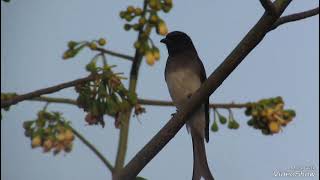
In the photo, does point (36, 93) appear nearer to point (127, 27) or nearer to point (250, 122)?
point (127, 27)

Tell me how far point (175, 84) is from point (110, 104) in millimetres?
1393

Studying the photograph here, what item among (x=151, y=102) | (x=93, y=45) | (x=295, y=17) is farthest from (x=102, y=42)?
(x=295, y=17)

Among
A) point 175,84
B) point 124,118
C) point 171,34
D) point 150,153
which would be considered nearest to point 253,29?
A: point 150,153

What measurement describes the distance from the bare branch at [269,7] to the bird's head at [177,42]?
260 cm

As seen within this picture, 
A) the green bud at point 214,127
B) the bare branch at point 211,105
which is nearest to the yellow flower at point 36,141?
the bare branch at point 211,105

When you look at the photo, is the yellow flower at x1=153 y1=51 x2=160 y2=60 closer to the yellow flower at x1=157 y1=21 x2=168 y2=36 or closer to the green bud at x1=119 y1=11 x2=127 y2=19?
the yellow flower at x1=157 y1=21 x2=168 y2=36

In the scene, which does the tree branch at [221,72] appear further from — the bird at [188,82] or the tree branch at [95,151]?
the bird at [188,82]

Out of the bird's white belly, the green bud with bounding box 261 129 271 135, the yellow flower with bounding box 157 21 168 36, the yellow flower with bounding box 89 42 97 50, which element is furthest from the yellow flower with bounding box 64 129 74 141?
the bird's white belly

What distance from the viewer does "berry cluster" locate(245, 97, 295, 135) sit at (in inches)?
135

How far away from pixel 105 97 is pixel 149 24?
563 mm

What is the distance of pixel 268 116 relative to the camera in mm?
3469

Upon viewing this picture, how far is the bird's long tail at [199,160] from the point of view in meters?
3.55

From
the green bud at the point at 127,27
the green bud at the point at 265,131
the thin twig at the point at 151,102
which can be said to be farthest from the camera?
the green bud at the point at 127,27

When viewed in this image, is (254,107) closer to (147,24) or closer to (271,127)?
(271,127)
